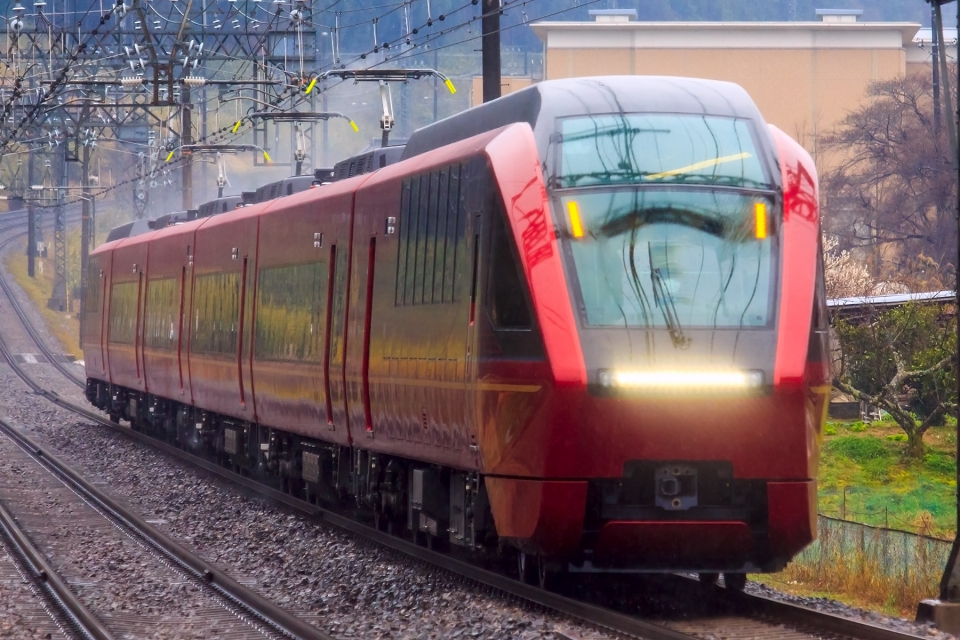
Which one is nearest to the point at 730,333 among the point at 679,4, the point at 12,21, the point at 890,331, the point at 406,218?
the point at 406,218

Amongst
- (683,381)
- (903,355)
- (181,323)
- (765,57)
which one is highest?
(765,57)

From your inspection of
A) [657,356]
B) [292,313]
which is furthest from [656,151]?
[292,313]

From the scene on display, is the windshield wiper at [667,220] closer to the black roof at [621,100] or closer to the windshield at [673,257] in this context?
the windshield at [673,257]

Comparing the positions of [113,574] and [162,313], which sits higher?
[162,313]

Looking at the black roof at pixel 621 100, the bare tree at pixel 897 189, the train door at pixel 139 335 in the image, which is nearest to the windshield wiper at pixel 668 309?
the black roof at pixel 621 100

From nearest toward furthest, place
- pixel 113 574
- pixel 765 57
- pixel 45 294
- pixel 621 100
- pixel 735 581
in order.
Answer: pixel 621 100
pixel 735 581
pixel 113 574
pixel 765 57
pixel 45 294

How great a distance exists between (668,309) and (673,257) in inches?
13.9

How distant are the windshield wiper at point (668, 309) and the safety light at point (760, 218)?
2.27 feet

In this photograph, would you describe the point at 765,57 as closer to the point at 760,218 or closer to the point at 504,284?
the point at 760,218

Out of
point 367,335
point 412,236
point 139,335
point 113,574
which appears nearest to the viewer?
point 412,236

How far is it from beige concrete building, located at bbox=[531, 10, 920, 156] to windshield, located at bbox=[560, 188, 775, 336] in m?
61.0

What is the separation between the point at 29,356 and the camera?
181 ft

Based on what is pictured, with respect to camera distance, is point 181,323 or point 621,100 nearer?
point 621,100

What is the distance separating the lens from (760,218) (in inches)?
376
